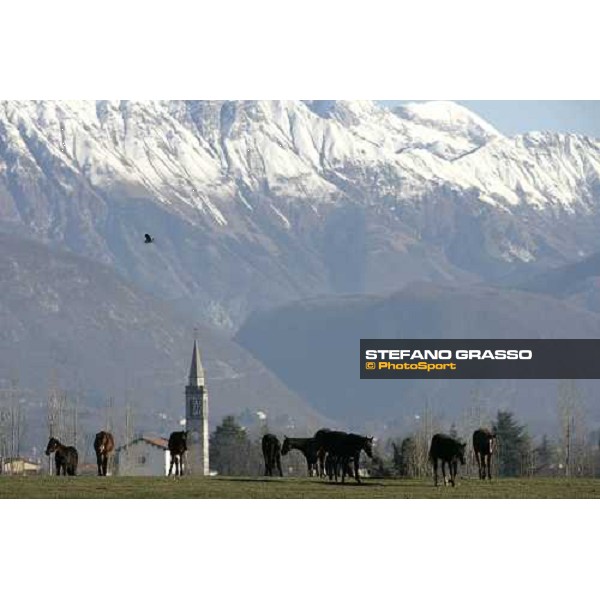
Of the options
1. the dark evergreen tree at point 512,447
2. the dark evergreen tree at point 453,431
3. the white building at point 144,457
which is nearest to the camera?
the dark evergreen tree at point 453,431

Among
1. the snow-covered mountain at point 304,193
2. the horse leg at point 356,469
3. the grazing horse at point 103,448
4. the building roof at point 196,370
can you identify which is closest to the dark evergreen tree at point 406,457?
the horse leg at point 356,469

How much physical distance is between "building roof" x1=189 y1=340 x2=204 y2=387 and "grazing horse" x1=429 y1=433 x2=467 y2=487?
16.8ft

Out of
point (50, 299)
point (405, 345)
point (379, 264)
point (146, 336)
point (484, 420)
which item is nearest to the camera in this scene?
point (405, 345)

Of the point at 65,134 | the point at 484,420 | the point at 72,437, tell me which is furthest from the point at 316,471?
the point at 65,134

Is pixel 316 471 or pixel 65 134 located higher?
pixel 65 134

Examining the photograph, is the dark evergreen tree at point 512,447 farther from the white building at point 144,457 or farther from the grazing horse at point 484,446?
the white building at point 144,457

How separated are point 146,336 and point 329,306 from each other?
508cm

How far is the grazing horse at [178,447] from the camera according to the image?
139 feet

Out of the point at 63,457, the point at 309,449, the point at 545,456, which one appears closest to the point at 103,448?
the point at 63,457

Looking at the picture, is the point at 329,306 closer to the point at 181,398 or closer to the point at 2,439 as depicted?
the point at 181,398

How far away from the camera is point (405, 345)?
38531 mm

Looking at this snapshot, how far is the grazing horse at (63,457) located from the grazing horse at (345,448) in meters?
4.83

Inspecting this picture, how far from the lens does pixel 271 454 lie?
43531 millimetres

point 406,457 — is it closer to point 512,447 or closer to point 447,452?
point 512,447
